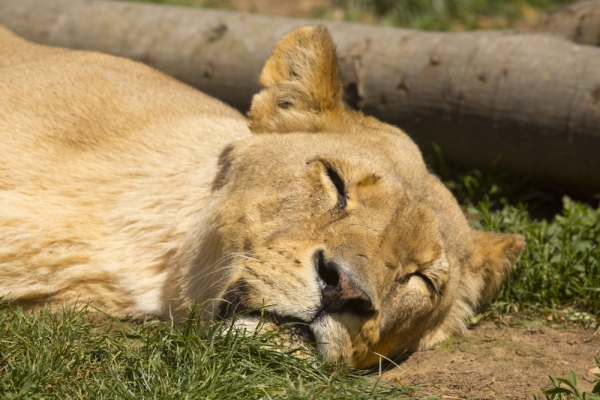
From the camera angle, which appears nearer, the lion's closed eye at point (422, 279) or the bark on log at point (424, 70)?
the lion's closed eye at point (422, 279)

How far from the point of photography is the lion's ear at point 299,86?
4.09 metres

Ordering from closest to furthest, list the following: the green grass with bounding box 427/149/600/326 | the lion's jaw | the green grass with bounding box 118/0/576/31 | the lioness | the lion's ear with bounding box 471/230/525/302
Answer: the lion's jaw, the lioness, the lion's ear with bounding box 471/230/525/302, the green grass with bounding box 427/149/600/326, the green grass with bounding box 118/0/576/31

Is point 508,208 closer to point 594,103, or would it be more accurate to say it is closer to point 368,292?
point 594,103

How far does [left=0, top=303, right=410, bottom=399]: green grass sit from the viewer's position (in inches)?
118

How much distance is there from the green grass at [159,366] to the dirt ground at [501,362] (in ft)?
1.22

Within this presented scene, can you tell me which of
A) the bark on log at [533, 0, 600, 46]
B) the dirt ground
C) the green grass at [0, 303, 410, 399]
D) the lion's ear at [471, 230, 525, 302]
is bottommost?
the dirt ground

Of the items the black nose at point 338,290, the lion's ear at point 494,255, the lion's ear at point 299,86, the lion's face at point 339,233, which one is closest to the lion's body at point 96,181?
the lion's ear at point 299,86

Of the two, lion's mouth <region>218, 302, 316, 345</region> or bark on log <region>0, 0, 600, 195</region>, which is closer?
lion's mouth <region>218, 302, 316, 345</region>

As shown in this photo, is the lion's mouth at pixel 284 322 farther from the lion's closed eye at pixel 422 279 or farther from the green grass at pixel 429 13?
the green grass at pixel 429 13

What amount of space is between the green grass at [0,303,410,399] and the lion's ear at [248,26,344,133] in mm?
1272

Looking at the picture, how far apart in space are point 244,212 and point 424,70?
2985 millimetres

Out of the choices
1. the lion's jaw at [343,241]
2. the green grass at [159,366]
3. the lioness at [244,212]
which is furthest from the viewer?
the lioness at [244,212]

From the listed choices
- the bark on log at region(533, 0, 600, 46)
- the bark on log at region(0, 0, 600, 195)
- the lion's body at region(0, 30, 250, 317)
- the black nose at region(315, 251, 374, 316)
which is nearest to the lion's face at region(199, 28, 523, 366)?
the black nose at region(315, 251, 374, 316)

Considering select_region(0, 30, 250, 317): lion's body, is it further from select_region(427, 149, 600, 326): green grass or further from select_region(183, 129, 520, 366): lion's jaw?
select_region(427, 149, 600, 326): green grass
